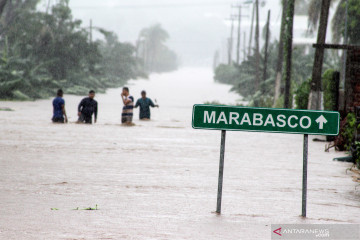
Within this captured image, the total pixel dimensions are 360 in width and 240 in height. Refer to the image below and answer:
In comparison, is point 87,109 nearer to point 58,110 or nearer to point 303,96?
point 58,110

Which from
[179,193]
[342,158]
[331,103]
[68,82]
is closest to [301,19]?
[68,82]

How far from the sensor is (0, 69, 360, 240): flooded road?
5996 millimetres

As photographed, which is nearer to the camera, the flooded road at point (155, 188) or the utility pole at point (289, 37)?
the flooded road at point (155, 188)

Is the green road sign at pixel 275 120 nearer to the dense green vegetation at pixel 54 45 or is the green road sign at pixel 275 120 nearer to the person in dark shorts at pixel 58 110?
the person in dark shorts at pixel 58 110

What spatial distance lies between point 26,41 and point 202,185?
3812 cm

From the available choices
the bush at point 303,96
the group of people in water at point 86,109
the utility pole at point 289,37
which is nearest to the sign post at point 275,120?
the group of people in water at point 86,109

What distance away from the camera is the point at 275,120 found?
6.59 metres

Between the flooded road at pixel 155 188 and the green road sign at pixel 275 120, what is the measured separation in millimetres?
951

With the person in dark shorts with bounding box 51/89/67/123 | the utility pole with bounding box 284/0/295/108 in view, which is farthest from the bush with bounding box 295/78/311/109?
the person in dark shorts with bounding box 51/89/67/123

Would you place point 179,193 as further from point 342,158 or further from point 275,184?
point 342,158

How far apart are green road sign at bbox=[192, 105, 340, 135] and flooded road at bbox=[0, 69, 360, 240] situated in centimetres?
95

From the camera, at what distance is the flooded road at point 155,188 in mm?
5996

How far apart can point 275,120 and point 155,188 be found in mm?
2539

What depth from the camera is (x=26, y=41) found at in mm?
44844
